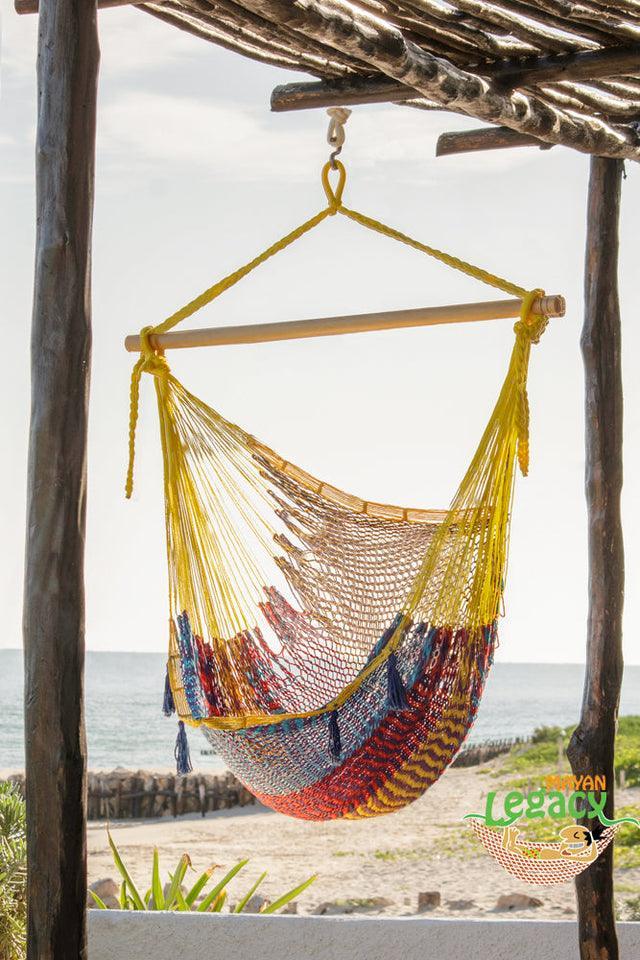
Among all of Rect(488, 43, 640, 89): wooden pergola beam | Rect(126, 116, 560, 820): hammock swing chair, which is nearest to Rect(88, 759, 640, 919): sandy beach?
Rect(126, 116, 560, 820): hammock swing chair

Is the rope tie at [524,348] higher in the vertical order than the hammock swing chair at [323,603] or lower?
higher

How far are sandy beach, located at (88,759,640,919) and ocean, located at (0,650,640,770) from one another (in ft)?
7.49

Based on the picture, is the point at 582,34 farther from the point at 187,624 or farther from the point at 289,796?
the point at 289,796

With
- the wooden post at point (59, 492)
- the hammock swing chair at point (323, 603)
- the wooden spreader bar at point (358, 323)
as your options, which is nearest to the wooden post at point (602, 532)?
the hammock swing chair at point (323, 603)

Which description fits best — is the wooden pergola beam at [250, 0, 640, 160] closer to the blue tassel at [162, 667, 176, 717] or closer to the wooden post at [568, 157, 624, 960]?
the wooden post at [568, 157, 624, 960]

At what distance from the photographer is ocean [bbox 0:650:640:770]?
16344 mm

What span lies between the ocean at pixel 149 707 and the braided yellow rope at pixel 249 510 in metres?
13.4

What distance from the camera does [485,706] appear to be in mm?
18609

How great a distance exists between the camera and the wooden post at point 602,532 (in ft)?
8.14

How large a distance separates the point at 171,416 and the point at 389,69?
687 mm

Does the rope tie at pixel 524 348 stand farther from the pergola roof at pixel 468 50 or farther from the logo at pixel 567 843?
the logo at pixel 567 843

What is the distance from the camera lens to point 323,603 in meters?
2.34

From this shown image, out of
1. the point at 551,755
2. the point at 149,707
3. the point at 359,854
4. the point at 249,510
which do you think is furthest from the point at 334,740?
the point at 149,707

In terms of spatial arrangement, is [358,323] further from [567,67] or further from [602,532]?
[602,532]
